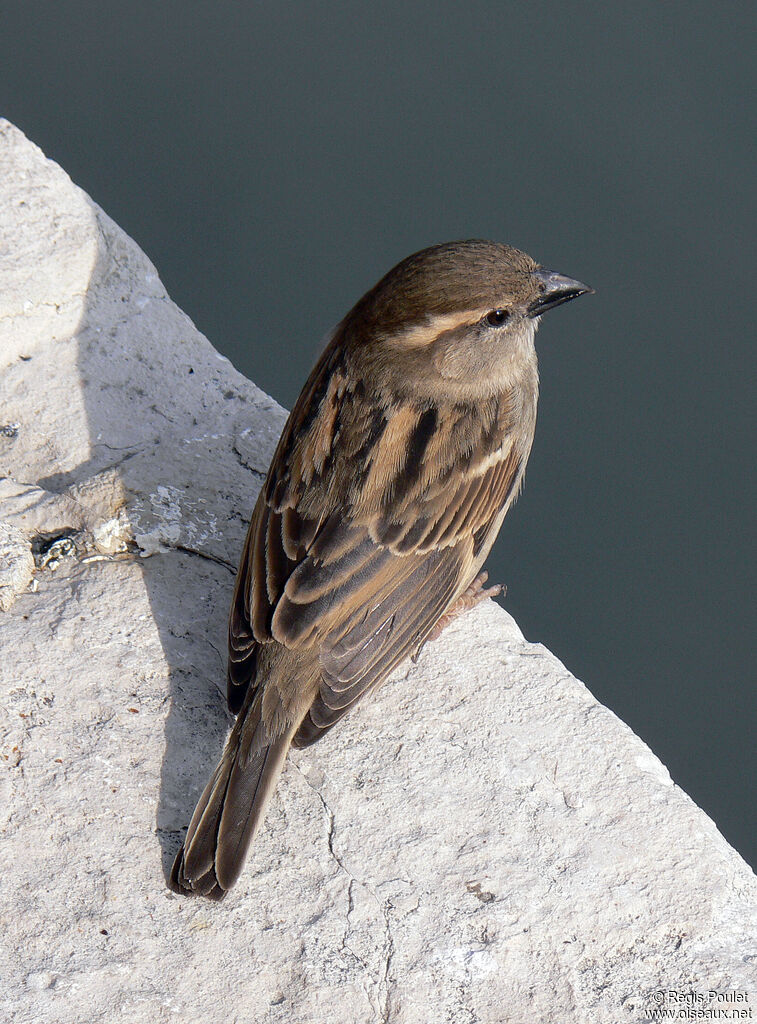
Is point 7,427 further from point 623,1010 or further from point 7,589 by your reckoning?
point 623,1010

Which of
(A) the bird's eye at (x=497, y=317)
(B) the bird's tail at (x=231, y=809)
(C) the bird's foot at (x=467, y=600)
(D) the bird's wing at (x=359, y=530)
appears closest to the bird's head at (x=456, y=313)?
(A) the bird's eye at (x=497, y=317)

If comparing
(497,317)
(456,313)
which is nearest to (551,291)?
(497,317)

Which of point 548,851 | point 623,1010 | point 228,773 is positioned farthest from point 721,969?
point 228,773

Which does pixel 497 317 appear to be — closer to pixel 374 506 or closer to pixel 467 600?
pixel 374 506

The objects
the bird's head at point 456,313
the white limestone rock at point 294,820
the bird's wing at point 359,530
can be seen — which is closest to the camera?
the white limestone rock at point 294,820

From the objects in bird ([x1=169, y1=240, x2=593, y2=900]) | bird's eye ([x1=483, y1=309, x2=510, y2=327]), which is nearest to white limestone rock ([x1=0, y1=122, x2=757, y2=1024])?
bird ([x1=169, y1=240, x2=593, y2=900])

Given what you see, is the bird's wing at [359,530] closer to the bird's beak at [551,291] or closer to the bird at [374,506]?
the bird at [374,506]
